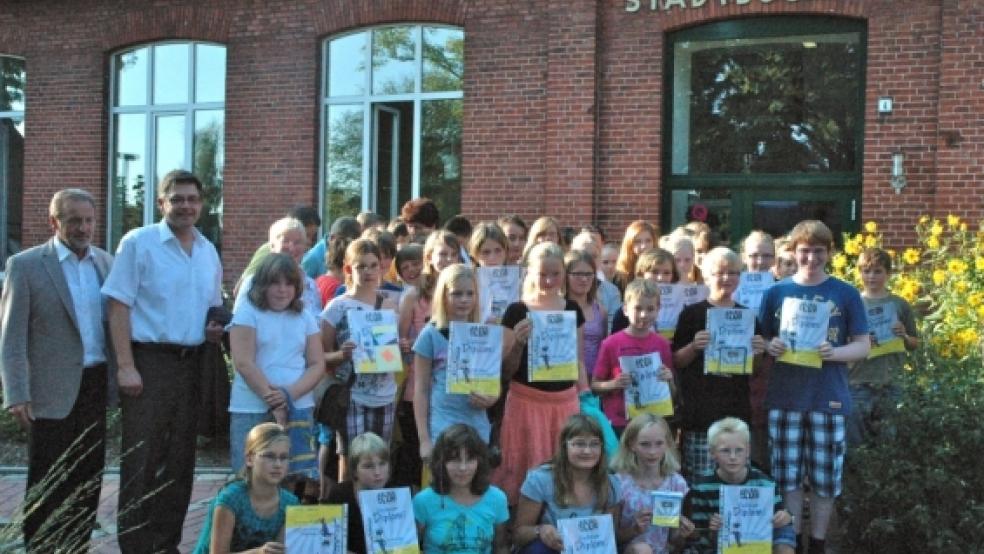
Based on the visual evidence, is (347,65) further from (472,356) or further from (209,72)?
(472,356)

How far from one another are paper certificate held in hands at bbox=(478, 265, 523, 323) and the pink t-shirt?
58cm

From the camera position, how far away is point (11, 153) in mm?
16328

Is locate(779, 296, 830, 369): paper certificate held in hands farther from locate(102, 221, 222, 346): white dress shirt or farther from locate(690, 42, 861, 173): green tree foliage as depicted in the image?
locate(690, 42, 861, 173): green tree foliage

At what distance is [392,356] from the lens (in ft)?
18.7

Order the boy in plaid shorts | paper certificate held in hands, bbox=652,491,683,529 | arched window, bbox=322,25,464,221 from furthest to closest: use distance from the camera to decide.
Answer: arched window, bbox=322,25,464,221, the boy in plaid shorts, paper certificate held in hands, bbox=652,491,683,529

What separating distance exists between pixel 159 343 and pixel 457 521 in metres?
1.73

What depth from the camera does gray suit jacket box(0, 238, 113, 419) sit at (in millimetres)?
5188

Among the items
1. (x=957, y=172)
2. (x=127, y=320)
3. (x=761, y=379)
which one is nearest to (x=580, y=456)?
(x=761, y=379)

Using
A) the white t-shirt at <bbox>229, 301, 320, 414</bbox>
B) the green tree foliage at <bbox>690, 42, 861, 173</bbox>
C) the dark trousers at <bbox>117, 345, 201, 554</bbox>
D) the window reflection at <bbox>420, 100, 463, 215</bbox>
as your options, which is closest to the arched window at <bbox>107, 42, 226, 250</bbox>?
the window reflection at <bbox>420, 100, 463, 215</bbox>

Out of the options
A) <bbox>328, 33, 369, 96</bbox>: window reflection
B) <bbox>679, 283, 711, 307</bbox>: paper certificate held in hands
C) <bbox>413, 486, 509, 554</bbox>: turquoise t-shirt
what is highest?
<bbox>328, 33, 369, 96</bbox>: window reflection

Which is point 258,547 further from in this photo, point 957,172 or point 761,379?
point 957,172

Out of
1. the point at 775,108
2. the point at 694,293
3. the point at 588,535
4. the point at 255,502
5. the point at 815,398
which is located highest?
the point at 775,108

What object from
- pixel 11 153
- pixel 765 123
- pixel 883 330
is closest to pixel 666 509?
pixel 883 330

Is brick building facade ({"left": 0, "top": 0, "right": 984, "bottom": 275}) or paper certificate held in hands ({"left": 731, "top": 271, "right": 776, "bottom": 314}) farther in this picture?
brick building facade ({"left": 0, "top": 0, "right": 984, "bottom": 275})
